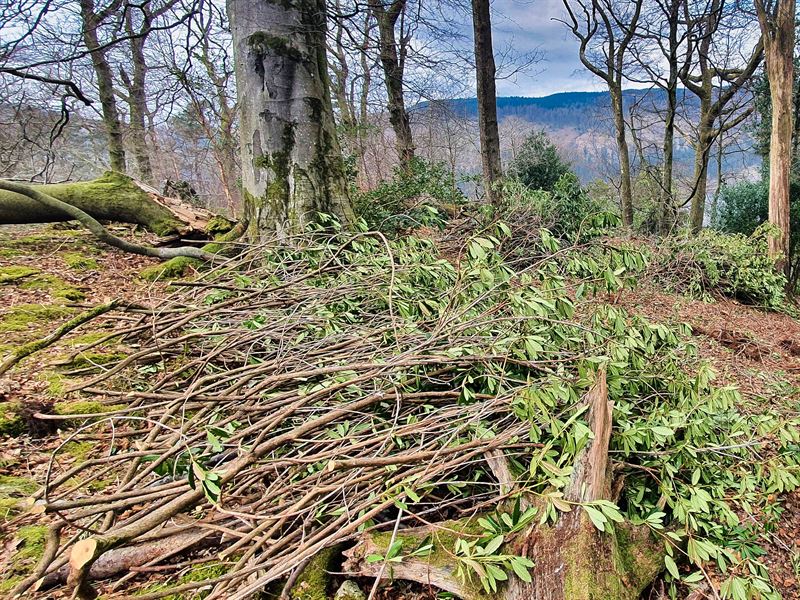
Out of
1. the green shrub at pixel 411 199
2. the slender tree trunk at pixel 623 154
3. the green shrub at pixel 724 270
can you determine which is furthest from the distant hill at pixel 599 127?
the green shrub at pixel 724 270

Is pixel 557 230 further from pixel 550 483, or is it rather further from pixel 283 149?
pixel 550 483

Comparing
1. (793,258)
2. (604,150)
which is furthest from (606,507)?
(604,150)

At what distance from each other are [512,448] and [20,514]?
6.30ft

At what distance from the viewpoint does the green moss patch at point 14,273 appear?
3.57 metres

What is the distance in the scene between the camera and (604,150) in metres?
26.2

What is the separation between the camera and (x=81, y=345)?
2.15m

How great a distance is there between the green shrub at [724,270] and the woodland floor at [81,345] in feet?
1.43

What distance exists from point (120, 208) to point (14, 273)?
5.29ft

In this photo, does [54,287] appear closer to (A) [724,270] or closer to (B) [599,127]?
(A) [724,270]

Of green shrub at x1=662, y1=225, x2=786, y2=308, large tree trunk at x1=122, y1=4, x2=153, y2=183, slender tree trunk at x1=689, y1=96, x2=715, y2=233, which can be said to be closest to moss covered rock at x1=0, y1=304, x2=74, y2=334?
green shrub at x1=662, y1=225, x2=786, y2=308

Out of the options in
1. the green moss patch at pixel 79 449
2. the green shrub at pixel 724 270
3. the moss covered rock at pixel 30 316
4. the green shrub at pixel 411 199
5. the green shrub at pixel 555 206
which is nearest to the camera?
the green moss patch at pixel 79 449

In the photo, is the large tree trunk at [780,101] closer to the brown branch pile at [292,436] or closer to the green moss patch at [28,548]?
the brown branch pile at [292,436]

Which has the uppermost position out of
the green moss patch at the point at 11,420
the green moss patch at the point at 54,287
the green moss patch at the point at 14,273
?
the green moss patch at the point at 14,273

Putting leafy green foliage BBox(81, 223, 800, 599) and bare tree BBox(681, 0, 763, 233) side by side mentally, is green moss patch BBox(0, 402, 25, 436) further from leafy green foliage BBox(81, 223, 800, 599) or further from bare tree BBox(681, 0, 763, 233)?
bare tree BBox(681, 0, 763, 233)
